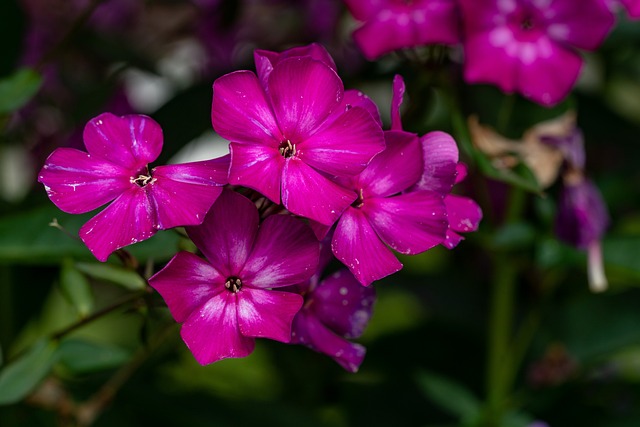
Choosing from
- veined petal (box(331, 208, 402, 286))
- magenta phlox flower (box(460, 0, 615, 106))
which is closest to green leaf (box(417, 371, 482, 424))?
magenta phlox flower (box(460, 0, 615, 106))

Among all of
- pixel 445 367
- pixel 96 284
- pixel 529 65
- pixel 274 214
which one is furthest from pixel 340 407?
pixel 274 214

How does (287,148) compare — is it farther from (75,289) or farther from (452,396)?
(452,396)

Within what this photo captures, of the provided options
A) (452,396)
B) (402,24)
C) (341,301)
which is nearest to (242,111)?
(341,301)

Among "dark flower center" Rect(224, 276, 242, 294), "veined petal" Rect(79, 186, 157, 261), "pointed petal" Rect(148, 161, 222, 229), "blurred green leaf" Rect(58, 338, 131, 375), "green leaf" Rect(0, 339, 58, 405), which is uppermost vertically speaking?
"pointed petal" Rect(148, 161, 222, 229)

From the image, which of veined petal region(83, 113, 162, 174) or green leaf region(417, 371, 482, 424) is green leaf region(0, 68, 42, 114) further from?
green leaf region(417, 371, 482, 424)

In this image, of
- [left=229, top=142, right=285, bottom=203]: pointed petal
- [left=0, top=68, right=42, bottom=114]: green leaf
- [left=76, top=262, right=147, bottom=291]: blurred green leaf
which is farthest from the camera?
[left=0, top=68, right=42, bottom=114]: green leaf

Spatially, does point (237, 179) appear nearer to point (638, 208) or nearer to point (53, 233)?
point (53, 233)
